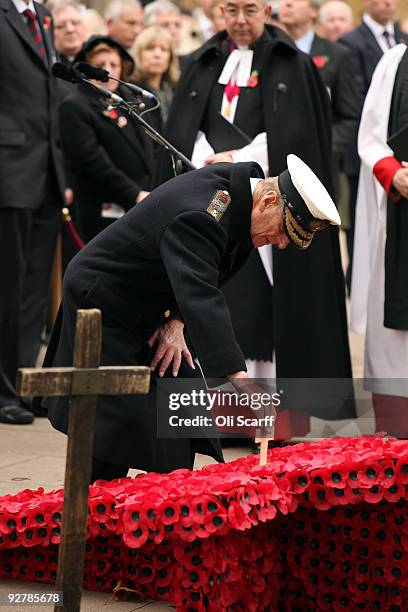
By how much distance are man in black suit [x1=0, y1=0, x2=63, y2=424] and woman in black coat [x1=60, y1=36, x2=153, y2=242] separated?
649 mm

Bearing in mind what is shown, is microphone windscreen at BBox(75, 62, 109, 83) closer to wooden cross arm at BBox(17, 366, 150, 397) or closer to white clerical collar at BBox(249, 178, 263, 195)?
white clerical collar at BBox(249, 178, 263, 195)

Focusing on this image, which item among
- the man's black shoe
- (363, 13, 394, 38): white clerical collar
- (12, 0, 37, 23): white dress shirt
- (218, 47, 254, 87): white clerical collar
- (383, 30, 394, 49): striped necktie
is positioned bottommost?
the man's black shoe

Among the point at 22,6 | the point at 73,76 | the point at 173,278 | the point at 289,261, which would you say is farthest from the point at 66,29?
the point at 173,278

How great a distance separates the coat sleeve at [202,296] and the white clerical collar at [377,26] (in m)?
6.68

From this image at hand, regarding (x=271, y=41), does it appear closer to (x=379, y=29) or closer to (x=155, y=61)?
(x=155, y=61)

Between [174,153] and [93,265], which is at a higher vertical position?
[174,153]

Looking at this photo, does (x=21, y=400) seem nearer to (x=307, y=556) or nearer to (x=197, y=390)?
(x=197, y=390)

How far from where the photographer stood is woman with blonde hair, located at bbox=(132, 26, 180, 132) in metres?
8.48

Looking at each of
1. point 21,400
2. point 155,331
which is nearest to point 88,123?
point 21,400

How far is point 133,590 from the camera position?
416cm

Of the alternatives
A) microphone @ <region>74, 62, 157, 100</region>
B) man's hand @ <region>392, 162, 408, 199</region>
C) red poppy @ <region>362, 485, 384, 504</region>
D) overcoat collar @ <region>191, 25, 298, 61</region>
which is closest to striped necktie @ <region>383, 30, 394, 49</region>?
overcoat collar @ <region>191, 25, 298, 61</region>

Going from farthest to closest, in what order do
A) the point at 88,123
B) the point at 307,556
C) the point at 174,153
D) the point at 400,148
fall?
the point at 88,123
the point at 400,148
the point at 174,153
the point at 307,556

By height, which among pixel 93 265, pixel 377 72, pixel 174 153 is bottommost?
pixel 93 265

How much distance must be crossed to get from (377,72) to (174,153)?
196 cm
